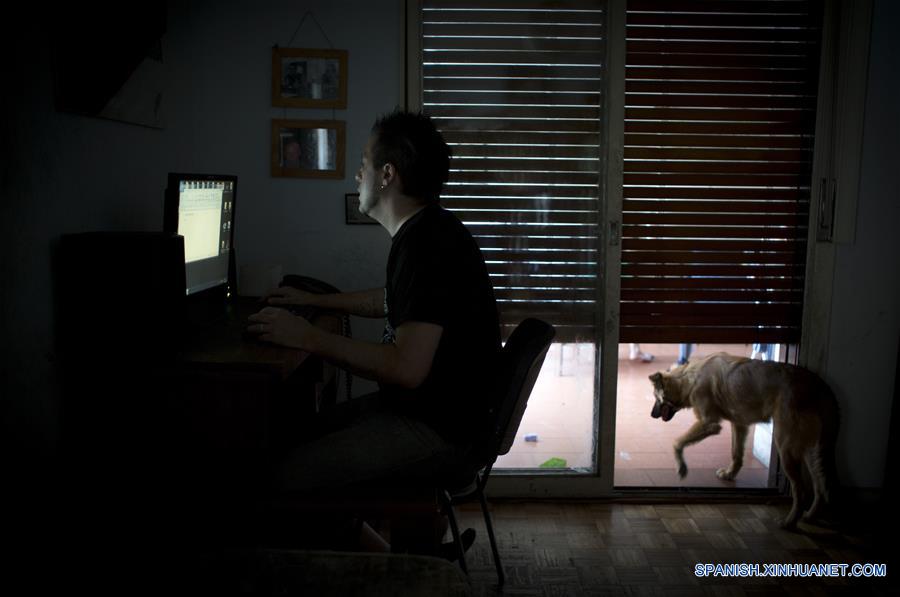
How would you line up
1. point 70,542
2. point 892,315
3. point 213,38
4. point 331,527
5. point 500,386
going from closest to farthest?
point 70,542 → point 500,386 → point 331,527 → point 213,38 → point 892,315

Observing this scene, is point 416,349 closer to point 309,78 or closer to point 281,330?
point 281,330

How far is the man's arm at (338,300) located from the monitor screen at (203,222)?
0.77ft

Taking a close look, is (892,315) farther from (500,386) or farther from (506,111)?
A: (500,386)

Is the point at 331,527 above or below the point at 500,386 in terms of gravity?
below

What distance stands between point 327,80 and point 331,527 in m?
1.81

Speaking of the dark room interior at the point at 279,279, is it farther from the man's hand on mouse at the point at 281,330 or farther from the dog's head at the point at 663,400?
the dog's head at the point at 663,400

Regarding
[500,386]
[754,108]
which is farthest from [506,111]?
[500,386]

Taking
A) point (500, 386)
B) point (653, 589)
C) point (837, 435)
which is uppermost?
point (500, 386)

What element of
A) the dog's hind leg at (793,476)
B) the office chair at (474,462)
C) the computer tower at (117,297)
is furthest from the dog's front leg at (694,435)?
the computer tower at (117,297)

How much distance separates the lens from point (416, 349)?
1.68 metres

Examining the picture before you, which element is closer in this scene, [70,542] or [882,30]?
[70,542]

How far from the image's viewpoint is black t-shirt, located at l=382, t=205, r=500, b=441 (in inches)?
67.6

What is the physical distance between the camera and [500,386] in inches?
73.2

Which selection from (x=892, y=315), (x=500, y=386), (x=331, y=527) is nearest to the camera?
(x=500, y=386)
